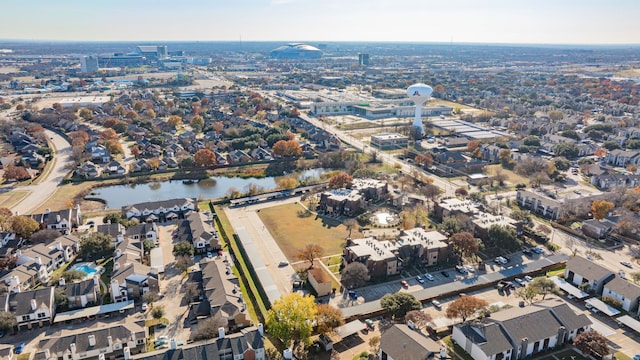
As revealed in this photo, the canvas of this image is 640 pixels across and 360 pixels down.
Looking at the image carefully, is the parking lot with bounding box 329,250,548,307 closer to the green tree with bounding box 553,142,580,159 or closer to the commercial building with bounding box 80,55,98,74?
the green tree with bounding box 553,142,580,159

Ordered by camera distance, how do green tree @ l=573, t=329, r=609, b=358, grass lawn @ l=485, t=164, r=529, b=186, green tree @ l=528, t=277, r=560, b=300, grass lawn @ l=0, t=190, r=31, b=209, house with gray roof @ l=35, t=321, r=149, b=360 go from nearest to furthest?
1. house with gray roof @ l=35, t=321, r=149, b=360
2. green tree @ l=573, t=329, r=609, b=358
3. green tree @ l=528, t=277, r=560, b=300
4. grass lawn @ l=0, t=190, r=31, b=209
5. grass lawn @ l=485, t=164, r=529, b=186

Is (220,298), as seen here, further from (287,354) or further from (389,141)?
(389,141)

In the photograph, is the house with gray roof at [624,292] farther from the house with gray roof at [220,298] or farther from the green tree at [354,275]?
the house with gray roof at [220,298]

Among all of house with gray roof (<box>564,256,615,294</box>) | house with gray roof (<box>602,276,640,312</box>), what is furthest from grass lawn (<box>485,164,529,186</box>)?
house with gray roof (<box>602,276,640,312</box>)

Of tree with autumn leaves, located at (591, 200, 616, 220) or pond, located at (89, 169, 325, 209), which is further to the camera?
pond, located at (89, 169, 325, 209)

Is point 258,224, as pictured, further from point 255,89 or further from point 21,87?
point 21,87

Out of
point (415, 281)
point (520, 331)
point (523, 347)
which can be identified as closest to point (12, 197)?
point (415, 281)

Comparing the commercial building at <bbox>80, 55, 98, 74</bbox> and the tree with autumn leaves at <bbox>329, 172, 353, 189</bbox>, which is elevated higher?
the commercial building at <bbox>80, 55, 98, 74</bbox>

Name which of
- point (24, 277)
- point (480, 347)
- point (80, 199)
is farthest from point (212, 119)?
point (480, 347)
